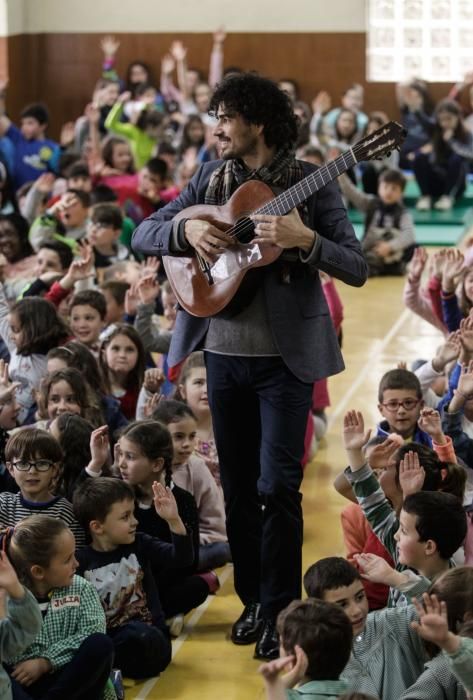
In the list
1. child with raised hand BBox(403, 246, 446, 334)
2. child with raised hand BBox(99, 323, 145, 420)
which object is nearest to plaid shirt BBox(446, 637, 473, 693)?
child with raised hand BBox(403, 246, 446, 334)

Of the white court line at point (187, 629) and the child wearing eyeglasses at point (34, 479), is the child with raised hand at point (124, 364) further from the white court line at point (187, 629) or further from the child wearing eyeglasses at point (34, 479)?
the child wearing eyeglasses at point (34, 479)

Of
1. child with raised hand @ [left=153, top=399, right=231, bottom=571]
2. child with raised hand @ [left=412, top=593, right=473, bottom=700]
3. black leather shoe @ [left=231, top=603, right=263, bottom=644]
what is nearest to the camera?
child with raised hand @ [left=412, top=593, right=473, bottom=700]

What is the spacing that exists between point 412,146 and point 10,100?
505 centimetres

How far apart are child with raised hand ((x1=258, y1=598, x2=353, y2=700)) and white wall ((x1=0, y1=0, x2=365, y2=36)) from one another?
14.3 m

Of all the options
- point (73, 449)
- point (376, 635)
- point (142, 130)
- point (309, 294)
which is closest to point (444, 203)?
point (142, 130)

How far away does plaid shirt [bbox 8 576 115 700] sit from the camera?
3.79 m

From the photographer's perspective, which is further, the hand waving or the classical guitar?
the hand waving

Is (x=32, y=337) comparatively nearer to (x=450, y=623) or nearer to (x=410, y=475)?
(x=410, y=475)

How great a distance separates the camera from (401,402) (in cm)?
516

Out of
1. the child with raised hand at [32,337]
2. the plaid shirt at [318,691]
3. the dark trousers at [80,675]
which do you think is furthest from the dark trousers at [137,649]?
the child with raised hand at [32,337]

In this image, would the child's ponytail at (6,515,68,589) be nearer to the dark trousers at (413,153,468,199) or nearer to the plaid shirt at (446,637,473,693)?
the plaid shirt at (446,637,473,693)

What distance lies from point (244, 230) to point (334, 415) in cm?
331

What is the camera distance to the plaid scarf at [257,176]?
4.06 m

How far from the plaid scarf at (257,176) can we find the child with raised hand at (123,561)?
93 centimetres
